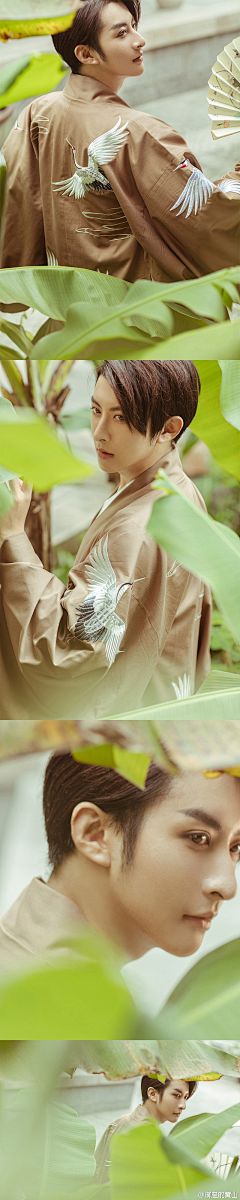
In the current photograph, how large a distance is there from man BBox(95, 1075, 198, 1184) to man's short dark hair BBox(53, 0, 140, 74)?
1032mm

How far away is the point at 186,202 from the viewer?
2.90 feet

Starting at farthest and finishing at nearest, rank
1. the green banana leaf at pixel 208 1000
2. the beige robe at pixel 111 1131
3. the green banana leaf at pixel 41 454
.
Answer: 1. the beige robe at pixel 111 1131
2. the green banana leaf at pixel 208 1000
3. the green banana leaf at pixel 41 454

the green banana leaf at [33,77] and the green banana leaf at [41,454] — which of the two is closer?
the green banana leaf at [41,454]

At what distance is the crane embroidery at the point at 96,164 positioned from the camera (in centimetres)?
88

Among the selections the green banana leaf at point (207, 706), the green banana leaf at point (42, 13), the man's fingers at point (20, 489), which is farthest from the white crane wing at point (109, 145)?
the green banana leaf at point (207, 706)

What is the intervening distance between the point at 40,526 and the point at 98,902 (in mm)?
382

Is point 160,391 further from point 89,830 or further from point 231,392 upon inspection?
point 89,830

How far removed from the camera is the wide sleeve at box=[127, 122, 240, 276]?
2.88 ft

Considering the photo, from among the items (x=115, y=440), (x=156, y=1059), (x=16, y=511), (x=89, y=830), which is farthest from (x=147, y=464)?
(x=156, y=1059)

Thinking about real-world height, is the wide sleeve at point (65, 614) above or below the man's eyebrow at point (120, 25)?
below

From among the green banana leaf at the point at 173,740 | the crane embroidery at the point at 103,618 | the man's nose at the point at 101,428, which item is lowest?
the green banana leaf at the point at 173,740

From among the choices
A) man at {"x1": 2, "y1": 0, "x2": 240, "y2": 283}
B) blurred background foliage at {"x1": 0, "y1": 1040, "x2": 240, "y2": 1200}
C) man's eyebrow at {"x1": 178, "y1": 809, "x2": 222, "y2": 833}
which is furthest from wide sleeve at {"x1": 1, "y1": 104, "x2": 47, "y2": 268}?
blurred background foliage at {"x1": 0, "y1": 1040, "x2": 240, "y2": 1200}

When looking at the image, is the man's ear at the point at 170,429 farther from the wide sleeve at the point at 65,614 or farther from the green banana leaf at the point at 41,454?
the green banana leaf at the point at 41,454

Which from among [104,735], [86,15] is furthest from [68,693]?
[86,15]
